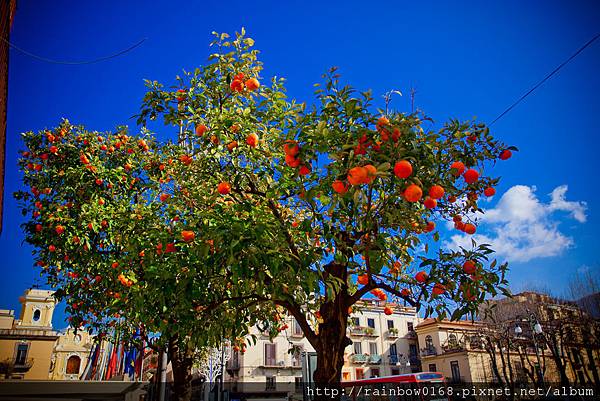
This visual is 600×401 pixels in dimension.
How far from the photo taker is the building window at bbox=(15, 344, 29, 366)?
162 feet

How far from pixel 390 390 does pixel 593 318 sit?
1312 centimetres

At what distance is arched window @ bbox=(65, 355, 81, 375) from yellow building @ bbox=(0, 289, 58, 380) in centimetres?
737

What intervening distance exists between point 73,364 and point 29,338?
522 inches

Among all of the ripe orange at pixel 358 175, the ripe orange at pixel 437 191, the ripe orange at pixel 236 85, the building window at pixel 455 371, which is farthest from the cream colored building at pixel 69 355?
the ripe orange at pixel 358 175

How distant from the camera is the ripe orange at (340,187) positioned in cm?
376

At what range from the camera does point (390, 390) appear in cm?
2320

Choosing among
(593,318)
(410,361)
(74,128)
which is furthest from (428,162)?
(410,361)

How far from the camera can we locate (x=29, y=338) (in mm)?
51281

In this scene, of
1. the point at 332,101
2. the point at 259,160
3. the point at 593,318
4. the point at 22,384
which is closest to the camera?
the point at 22,384

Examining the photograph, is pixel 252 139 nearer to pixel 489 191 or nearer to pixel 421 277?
pixel 421 277

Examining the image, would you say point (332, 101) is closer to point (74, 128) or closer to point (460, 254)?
point (460, 254)

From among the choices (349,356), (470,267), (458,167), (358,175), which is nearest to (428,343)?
(349,356)

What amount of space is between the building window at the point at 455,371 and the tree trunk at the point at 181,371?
124 feet

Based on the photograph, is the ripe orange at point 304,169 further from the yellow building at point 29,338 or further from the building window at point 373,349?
the yellow building at point 29,338
